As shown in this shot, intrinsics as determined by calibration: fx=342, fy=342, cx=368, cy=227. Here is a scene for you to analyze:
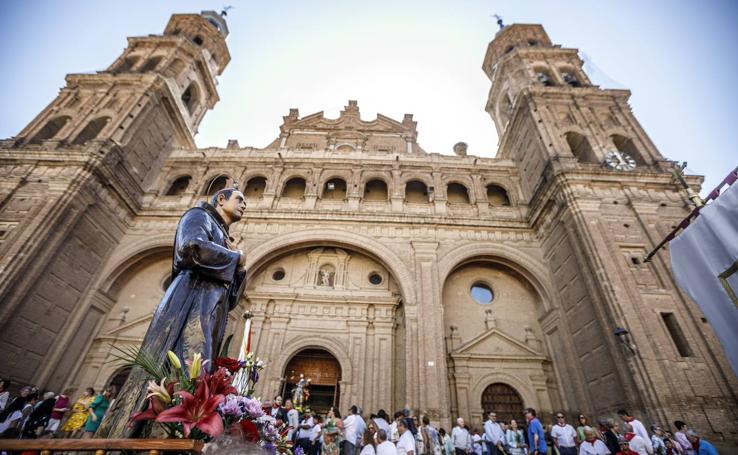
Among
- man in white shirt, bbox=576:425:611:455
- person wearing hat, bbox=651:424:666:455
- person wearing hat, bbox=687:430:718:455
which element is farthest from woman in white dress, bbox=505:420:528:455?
person wearing hat, bbox=687:430:718:455

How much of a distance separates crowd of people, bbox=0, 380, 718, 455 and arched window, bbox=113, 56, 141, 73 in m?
16.5

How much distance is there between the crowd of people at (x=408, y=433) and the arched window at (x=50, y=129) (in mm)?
11074

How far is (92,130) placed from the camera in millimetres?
14828

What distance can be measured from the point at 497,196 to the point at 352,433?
12.2m

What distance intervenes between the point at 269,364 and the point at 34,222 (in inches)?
339

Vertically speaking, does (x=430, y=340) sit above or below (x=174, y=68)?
below

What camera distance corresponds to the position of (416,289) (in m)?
11.9

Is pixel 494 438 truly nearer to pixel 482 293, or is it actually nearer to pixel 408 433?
pixel 408 433

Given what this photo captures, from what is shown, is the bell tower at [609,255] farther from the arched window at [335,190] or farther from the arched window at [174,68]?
the arched window at [174,68]

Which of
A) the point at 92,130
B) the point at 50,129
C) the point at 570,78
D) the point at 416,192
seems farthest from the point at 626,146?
the point at 50,129

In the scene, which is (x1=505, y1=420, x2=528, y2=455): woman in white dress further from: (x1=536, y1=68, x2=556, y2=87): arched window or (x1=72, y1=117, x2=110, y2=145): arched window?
(x1=72, y1=117, x2=110, y2=145): arched window

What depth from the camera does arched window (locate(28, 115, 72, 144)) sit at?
1393 cm

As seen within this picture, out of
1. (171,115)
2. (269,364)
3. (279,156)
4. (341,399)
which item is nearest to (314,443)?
(341,399)

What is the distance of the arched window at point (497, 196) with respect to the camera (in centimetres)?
1552
